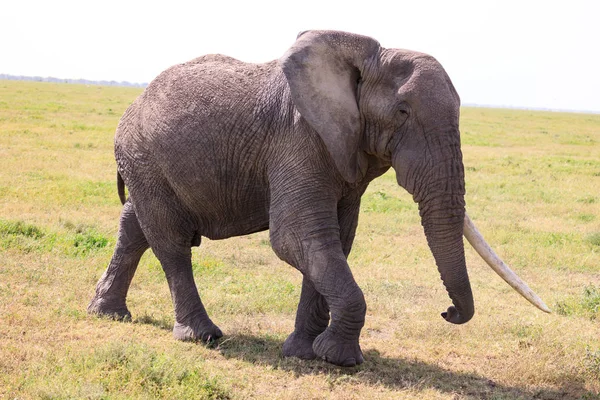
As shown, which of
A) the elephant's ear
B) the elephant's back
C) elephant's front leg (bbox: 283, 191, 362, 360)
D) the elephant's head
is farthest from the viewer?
elephant's front leg (bbox: 283, 191, 362, 360)

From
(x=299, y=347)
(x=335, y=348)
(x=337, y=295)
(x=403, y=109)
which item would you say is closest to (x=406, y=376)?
(x=335, y=348)

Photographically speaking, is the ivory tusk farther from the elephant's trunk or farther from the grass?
the grass

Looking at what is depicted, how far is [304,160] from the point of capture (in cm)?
528

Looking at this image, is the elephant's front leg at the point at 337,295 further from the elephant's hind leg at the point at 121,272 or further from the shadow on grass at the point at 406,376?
the elephant's hind leg at the point at 121,272

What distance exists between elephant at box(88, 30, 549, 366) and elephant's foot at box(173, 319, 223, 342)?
0.01 meters

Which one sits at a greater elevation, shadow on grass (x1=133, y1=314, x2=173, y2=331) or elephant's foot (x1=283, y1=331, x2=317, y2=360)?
elephant's foot (x1=283, y1=331, x2=317, y2=360)

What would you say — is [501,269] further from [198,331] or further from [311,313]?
[198,331]

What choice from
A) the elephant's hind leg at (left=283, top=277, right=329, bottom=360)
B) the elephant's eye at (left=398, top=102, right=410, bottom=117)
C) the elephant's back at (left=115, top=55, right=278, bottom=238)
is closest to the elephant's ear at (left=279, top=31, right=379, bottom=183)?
the elephant's eye at (left=398, top=102, right=410, bottom=117)

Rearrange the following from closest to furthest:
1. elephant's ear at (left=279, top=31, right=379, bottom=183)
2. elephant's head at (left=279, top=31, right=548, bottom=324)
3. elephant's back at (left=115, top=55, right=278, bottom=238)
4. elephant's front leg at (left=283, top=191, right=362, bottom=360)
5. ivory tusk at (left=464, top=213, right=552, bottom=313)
Answer: elephant's head at (left=279, top=31, right=548, bottom=324), elephant's ear at (left=279, top=31, right=379, bottom=183), ivory tusk at (left=464, top=213, right=552, bottom=313), elephant's back at (left=115, top=55, right=278, bottom=238), elephant's front leg at (left=283, top=191, right=362, bottom=360)

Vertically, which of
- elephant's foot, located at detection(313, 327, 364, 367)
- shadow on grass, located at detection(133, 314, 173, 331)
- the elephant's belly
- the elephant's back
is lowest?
shadow on grass, located at detection(133, 314, 173, 331)

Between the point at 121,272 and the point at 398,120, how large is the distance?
324cm

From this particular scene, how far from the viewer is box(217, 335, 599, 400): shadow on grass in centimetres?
543

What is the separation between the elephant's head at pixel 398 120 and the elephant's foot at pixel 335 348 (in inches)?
29.4

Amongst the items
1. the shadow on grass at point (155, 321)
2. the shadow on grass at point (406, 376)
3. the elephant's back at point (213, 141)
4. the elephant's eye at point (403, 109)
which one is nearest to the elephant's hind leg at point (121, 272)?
the shadow on grass at point (155, 321)
